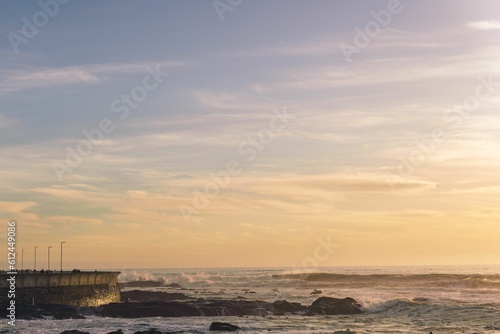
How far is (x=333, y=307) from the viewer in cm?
7219

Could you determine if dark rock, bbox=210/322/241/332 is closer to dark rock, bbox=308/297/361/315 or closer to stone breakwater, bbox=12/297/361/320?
stone breakwater, bbox=12/297/361/320

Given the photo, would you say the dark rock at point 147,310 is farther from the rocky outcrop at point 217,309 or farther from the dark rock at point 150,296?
the dark rock at point 150,296

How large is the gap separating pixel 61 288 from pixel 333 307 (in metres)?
29.0

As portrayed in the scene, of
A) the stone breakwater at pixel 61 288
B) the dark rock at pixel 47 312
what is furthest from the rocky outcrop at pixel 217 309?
the stone breakwater at pixel 61 288

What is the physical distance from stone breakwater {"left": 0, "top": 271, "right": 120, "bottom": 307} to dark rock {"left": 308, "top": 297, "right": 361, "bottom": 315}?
79.4 feet

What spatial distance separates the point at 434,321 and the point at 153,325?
2634 centimetres

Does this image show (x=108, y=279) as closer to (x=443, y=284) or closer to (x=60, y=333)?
(x=60, y=333)

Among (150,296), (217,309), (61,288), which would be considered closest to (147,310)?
(217,309)

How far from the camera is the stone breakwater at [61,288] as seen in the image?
6731 centimetres

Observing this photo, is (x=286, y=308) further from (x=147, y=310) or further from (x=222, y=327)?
(x=222, y=327)

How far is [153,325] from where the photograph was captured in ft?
181

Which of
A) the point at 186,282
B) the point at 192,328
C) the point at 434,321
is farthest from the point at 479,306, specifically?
the point at 186,282

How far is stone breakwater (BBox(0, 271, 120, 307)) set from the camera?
67.3 metres

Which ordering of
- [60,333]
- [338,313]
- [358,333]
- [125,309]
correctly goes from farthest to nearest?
[338,313]
[125,309]
[358,333]
[60,333]
